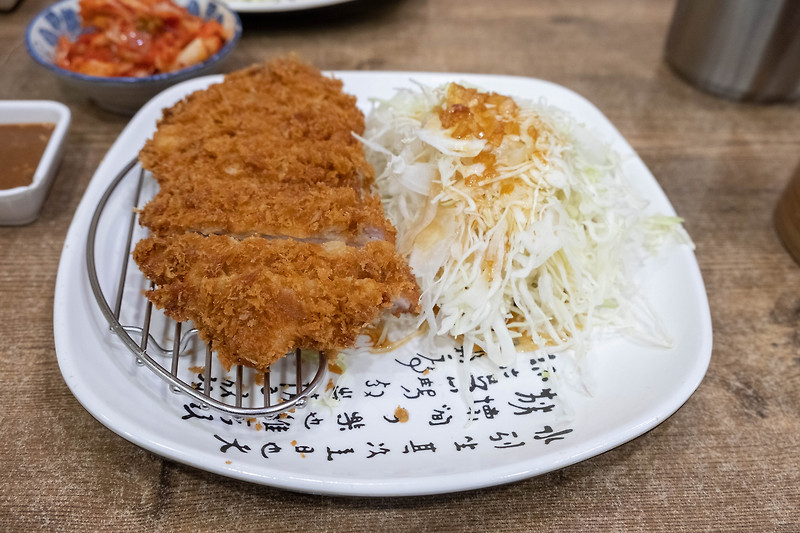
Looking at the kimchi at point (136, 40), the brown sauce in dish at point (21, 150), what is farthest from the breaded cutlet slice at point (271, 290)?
the kimchi at point (136, 40)

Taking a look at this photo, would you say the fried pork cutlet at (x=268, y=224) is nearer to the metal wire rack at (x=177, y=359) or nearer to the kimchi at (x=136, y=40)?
the metal wire rack at (x=177, y=359)

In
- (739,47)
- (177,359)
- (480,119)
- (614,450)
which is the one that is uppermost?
(480,119)

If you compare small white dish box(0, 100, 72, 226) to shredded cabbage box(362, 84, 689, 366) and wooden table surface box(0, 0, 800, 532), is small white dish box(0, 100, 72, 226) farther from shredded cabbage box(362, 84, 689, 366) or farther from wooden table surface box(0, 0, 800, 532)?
shredded cabbage box(362, 84, 689, 366)

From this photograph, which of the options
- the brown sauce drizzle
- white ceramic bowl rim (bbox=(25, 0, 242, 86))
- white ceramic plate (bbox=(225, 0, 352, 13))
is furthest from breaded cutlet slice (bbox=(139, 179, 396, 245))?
white ceramic plate (bbox=(225, 0, 352, 13))

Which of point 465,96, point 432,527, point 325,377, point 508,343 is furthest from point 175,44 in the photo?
point 432,527

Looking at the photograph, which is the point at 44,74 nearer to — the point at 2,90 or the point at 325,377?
the point at 2,90

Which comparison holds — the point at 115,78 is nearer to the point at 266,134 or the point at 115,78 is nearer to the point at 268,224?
the point at 266,134

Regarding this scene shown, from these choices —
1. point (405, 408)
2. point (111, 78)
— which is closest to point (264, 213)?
point (405, 408)
